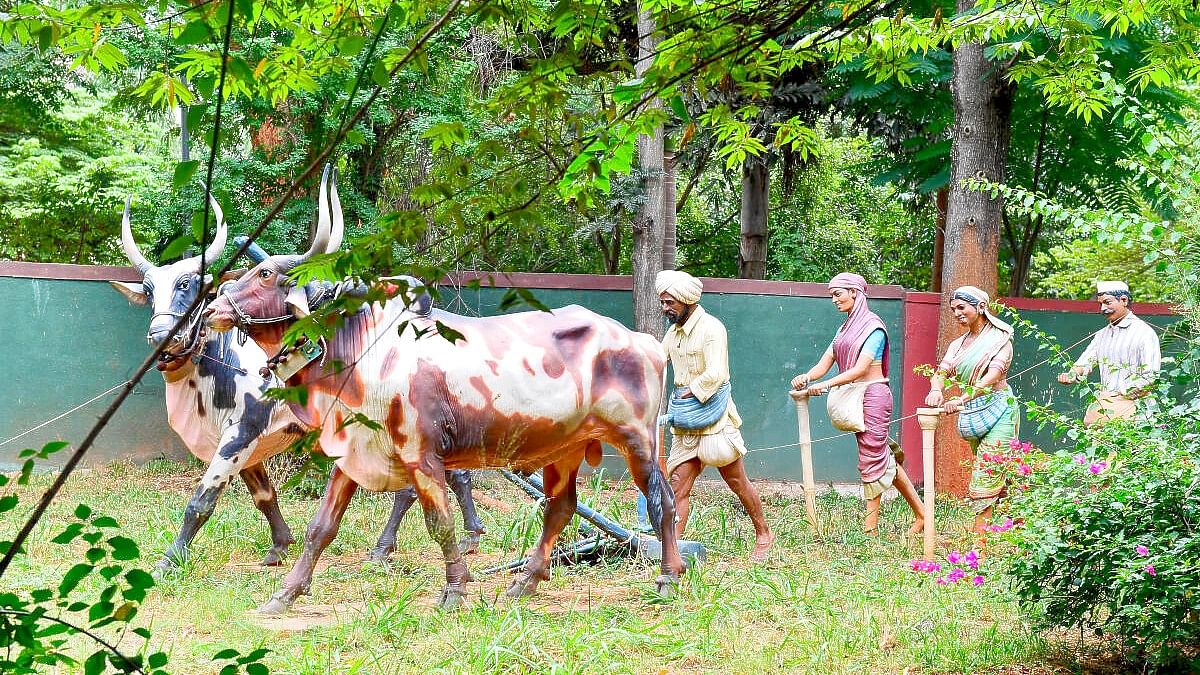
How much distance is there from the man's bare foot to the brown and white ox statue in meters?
1.25

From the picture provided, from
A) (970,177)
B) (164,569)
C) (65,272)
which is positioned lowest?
A: (164,569)

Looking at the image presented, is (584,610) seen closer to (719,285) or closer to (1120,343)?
(1120,343)

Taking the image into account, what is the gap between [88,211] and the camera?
15.4 metres

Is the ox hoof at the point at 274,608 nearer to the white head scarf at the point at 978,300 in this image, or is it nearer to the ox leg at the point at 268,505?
the ox leg at the point at 268,505

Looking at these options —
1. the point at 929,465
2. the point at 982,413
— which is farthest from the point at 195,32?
the point at 982,413

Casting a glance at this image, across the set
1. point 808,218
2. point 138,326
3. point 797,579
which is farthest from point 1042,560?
point 808,218

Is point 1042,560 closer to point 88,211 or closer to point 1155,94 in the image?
point 1155,94

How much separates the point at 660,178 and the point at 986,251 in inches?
118

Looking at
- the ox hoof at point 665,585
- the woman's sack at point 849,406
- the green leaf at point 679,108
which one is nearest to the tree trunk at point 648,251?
the woman's sack at point 849,406

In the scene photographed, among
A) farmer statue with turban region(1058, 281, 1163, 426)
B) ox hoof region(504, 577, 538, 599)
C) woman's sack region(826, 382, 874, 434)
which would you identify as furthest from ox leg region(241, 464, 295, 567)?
farmer statue with turban region(1058, 281, 1163, 426)

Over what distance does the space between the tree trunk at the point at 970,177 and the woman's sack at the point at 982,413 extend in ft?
6.91

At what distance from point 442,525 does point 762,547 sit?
278 cm

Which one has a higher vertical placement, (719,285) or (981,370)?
(719,285)

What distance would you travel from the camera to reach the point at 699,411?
827cm
